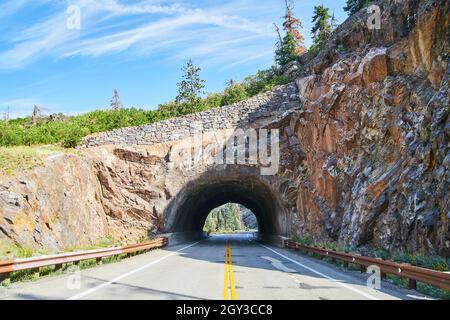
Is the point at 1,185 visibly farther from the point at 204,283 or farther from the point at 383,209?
the point at 383,209

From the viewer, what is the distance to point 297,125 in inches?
1150

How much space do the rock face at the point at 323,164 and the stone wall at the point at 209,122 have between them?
0.08 metres

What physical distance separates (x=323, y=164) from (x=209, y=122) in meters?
9.17

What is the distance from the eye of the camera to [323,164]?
83.5 ft

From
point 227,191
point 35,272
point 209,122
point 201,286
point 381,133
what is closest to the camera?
point 201,286

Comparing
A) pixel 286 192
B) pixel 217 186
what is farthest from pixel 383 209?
pixel 217 186

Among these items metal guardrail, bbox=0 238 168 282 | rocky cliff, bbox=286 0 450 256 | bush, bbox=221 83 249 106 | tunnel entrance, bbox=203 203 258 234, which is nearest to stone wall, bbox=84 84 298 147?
rocky cliff, bbox=286 0 450 256

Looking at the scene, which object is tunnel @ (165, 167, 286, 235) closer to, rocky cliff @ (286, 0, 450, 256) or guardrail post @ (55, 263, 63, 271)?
rocky cliff @ (286, 0, 450, 256)

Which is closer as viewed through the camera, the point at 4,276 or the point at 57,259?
the point at 4,276

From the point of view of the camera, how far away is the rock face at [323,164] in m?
15.4

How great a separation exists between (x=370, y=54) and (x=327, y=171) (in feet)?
22.4

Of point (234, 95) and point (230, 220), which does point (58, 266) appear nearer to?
point (234, 95)

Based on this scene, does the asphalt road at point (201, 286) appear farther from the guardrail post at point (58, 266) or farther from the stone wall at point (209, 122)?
the stone wall at point (209, 122)

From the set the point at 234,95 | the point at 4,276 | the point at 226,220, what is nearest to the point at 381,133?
the point at 4,276
